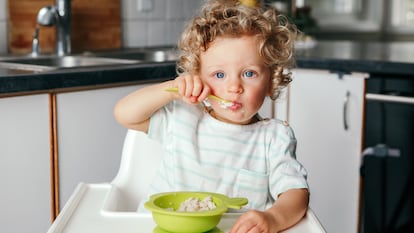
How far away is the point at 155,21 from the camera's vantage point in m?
2.72

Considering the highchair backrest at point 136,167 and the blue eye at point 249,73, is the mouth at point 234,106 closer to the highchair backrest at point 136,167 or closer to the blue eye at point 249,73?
the blue eye at point 249,73

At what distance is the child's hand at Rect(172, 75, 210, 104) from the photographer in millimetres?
979

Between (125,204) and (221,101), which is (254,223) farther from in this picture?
(125,204)

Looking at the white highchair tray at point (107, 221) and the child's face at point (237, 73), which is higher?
the child's face at point (237, 73)

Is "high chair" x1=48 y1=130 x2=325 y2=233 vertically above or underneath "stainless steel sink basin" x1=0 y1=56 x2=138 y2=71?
underneath

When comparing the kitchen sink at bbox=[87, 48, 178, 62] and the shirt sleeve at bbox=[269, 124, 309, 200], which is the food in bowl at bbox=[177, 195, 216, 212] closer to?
the shirt sleeve at bbox=[269, 124, 309, 200]

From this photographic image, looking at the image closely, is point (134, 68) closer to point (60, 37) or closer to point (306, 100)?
point (60, 37)

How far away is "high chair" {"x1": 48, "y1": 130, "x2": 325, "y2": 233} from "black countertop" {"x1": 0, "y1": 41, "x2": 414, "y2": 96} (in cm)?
42

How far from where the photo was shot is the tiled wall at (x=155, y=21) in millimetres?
2594

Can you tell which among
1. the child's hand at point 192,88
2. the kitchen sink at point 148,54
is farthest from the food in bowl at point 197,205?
the kitchen sink at point 148,54

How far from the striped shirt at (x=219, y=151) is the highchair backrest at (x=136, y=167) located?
6cm

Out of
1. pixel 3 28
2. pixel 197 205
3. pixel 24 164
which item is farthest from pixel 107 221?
pixel 3 28

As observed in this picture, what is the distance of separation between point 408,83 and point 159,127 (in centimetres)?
117

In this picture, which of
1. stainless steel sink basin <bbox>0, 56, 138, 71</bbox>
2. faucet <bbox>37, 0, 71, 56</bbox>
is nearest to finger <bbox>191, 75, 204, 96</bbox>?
stainless steel sink basin <bbox>0, 56, 138, 71</bbox>
